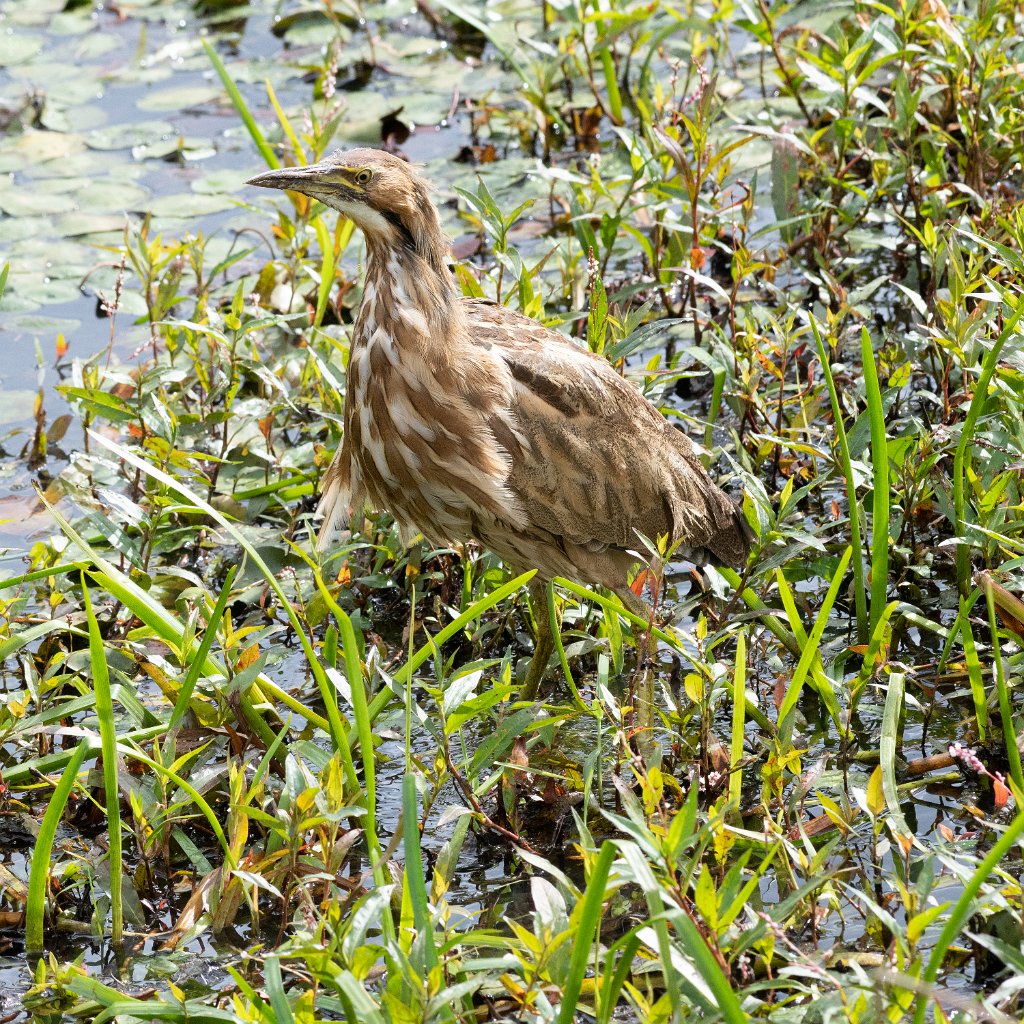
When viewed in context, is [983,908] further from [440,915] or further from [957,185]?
[957,185]

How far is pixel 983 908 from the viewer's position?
272 cm

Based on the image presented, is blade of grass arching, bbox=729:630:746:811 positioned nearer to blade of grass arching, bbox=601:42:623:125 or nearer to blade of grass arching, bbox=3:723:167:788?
blade of grass arching, bbox=3:723:167:788

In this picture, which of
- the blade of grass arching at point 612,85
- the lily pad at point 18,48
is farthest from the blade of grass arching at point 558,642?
the lily pad at point 18,48

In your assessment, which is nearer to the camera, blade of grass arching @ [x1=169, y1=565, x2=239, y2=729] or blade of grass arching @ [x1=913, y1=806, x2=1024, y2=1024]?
blade of grass arching @ [x1=913, y1=806, x2=1024, y2=1024]

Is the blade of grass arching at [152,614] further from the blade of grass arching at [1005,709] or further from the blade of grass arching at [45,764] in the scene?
the blade of grass arching at [1005,709]

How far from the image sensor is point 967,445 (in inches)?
153

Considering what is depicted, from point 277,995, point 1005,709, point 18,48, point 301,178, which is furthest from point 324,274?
point 18,48

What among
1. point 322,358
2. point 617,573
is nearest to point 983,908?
point 617,573

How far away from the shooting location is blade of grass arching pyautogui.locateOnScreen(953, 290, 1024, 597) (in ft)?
11.5

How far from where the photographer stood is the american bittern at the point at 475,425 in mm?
3717

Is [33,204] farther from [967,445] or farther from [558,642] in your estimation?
[967,445]

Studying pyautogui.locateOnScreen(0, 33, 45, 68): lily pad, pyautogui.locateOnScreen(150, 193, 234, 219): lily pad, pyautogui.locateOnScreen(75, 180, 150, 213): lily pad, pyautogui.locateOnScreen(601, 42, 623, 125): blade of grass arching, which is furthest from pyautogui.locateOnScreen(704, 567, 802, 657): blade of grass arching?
pyautogui.locateOnScreen(0, 33, 45, 68): lily pad

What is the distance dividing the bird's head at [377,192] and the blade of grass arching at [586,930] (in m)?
1.82

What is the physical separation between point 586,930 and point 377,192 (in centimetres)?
194
